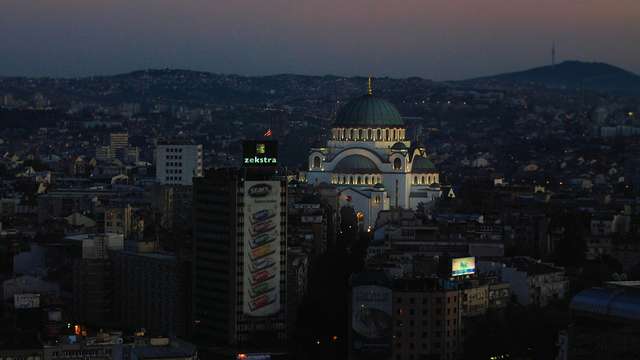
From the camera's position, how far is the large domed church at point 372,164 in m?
116

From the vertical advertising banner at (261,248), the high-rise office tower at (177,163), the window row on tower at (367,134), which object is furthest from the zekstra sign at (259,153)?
the high-rise office tower at (177,163)

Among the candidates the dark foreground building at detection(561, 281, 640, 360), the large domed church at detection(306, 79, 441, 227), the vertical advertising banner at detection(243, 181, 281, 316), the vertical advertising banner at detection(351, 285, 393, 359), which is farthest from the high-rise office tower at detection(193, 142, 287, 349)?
the large domed church at detection(306, 79, 441, 227)

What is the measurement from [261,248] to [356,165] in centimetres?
3579

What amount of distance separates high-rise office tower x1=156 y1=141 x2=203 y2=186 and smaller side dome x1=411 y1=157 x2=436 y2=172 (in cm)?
2806

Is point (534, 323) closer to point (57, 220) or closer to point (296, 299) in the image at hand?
point (296, 299)

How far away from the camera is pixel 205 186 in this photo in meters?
85.2

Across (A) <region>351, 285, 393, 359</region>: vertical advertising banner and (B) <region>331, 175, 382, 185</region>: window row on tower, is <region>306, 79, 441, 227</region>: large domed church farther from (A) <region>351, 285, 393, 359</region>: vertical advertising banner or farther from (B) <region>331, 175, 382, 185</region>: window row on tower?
(A) <region>351, 285, 393, 359</region>: vertical advertising banner

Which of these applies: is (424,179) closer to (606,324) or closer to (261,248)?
(261,248)

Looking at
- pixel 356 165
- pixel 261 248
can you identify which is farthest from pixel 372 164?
pixel 261 248

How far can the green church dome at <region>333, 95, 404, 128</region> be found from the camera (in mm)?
121125

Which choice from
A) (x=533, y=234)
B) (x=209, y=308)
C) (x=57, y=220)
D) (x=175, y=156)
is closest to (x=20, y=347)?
(x=209, y=308)

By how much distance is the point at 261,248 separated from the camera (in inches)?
3255

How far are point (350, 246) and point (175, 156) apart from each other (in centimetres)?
4662

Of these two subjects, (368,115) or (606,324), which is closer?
(606,324)
